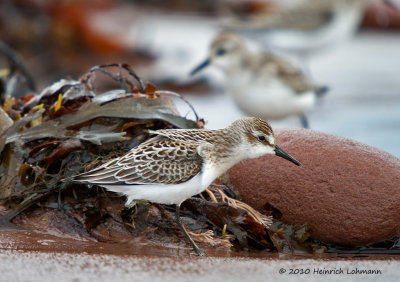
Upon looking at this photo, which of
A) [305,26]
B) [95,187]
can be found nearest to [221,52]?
[305,26]

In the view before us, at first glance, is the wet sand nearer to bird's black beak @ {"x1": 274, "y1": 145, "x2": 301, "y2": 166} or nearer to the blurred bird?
bird's black beak @ {"x1": 274, "y1": 145, "x2": 301, "y2": 166}

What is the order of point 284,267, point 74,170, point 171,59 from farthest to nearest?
point 171,59, point 74,170, point 284,267

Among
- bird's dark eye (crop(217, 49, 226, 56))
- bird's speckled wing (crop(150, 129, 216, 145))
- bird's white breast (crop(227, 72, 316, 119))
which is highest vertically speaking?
bird's speckled wing (crop(150, 129, 216, 145))

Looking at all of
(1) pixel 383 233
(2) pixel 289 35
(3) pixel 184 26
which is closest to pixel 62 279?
(1) pixel 383 233

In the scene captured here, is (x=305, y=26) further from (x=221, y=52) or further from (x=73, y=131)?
(x=73, y=131)

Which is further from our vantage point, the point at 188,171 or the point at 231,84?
the point at 231,84

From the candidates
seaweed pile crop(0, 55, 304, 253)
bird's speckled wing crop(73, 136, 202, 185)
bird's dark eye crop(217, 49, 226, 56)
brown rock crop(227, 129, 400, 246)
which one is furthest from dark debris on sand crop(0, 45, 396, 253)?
bird's dark eye crop(217, 49, 226, 56)

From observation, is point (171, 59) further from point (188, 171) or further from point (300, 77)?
point (188, 171)
